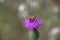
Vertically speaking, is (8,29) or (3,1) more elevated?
(3,1)

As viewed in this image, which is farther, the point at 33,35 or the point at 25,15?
the point at 25,15

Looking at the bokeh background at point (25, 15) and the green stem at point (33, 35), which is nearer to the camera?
the green stem at point (33, 35)

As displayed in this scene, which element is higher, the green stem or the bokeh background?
the bokeh background

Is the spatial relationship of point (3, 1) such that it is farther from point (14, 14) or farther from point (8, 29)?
point (8, 29)

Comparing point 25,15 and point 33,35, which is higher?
point 25,15

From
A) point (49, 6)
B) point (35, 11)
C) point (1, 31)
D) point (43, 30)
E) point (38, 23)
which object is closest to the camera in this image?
point (38, 23)

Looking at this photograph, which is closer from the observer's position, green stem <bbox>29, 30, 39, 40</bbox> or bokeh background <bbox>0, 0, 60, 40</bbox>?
green stem <bbox>29, 30, 39, 40</bbox>

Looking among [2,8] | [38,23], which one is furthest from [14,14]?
[38,23]

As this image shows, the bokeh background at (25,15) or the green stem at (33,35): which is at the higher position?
the bokeh background at (25,15)
